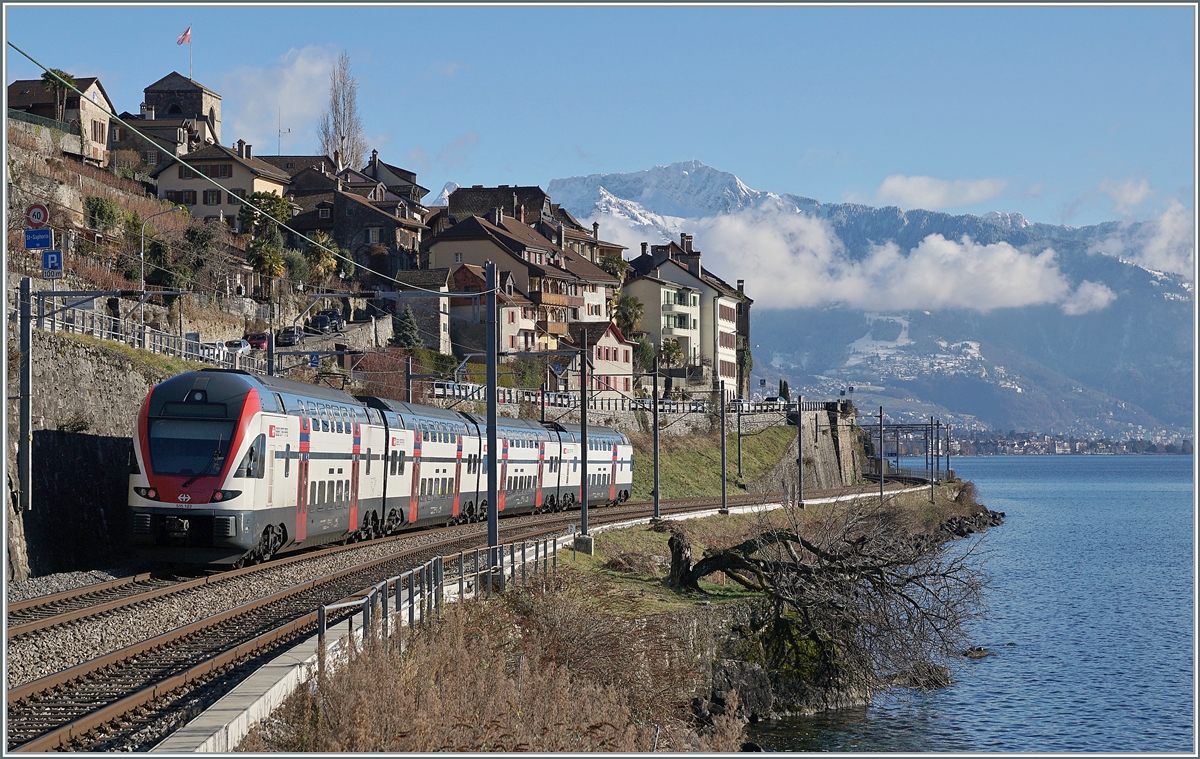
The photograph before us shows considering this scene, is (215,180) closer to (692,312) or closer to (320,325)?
(320,325)

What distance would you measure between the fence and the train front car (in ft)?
12.8

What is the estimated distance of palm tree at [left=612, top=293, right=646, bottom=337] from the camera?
125625 mm

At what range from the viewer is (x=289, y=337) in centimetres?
7662

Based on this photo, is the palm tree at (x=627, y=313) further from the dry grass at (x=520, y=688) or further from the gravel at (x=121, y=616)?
the dry grass at (x=520, y=688)

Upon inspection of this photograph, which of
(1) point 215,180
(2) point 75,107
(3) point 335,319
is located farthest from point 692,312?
(2) point 75,107

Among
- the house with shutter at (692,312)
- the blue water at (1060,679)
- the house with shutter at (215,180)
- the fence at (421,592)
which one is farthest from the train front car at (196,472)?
the house with shutter at (692,312)

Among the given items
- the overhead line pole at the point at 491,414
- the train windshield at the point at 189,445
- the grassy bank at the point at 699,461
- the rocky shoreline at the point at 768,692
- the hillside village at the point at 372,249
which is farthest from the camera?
the grassy bank at the point at 699,461

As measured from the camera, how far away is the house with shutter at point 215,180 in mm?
105188

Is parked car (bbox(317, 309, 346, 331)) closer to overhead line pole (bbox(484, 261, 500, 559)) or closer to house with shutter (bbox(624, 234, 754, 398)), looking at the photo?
house with shutter (bbox(624, 234, 754, 398))

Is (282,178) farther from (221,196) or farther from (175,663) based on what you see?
(175,663)

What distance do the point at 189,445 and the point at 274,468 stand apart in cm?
226

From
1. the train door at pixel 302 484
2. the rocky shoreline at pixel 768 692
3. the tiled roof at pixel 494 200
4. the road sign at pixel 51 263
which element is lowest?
the rocky shoreline at pixel 768 692

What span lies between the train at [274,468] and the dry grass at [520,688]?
6.85m

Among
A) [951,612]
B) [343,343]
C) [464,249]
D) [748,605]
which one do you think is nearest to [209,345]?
[343,343]
